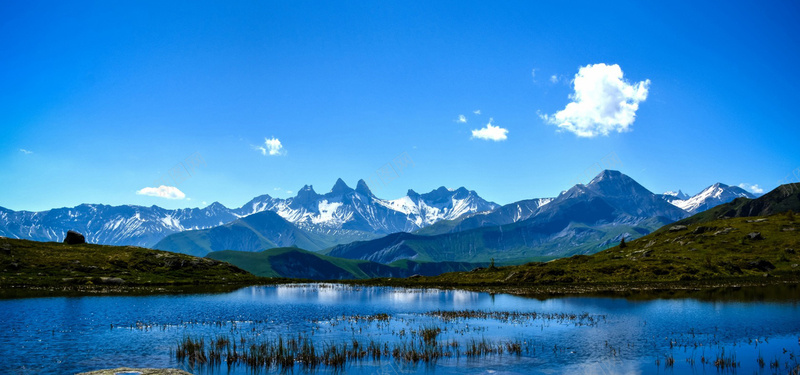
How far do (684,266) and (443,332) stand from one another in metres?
110

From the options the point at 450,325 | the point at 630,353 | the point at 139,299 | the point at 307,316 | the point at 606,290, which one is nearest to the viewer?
the point at 630,353

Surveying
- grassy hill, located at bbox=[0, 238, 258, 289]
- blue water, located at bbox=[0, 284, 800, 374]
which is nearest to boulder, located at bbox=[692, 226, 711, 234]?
blue water, located at bbox=[0, 284, 800, 374]

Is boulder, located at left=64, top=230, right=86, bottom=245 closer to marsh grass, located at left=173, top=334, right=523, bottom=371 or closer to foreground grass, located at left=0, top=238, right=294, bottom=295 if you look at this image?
foreground grass, located at left=0, top=238, right=294, bottom=295

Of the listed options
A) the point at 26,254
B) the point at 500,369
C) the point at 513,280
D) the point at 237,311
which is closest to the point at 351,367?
the point at 500,369

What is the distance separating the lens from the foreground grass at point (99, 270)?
347 feet

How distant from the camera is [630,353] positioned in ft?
133

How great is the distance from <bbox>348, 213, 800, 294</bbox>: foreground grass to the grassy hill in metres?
69.5

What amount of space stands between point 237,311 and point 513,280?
300 ft

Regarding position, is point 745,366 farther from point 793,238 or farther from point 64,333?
point 793,238

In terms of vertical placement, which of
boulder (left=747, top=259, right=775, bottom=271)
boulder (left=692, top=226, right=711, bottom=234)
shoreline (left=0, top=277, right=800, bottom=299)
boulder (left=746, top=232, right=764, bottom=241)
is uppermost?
boulder (left=692, top=226, right=711, bottom=234)

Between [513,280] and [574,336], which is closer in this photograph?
[574,336]

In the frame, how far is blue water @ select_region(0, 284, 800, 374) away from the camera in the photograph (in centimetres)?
3603

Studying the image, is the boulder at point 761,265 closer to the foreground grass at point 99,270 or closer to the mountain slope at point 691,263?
the mountain slope at point 691,263

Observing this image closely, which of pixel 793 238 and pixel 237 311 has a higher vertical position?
pixel 793 238
